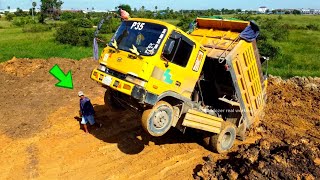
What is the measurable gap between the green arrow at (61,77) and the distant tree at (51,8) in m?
43.2

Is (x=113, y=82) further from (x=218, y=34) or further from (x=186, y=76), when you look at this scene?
(x=218, y=34)

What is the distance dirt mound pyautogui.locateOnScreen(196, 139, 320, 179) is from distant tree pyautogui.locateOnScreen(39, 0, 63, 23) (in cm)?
5442

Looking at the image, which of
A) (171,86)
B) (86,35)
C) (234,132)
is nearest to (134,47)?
(171,86)

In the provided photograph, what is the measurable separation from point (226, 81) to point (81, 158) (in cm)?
407

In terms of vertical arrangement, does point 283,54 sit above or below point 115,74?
below

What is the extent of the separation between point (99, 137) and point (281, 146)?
4770 millimetres

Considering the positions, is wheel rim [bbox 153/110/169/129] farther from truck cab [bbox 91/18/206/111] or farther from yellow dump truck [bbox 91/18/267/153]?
truck cab [bbox 91/18/206/111]

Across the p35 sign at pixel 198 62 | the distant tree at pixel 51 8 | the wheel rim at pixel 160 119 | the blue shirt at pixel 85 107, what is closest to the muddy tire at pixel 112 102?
the blue shirt at pixel 85 107

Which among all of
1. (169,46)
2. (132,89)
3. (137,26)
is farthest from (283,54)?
(132,89)

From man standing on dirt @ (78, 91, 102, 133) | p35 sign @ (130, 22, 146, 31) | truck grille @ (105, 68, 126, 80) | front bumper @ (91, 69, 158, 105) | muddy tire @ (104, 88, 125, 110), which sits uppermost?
p35 sign @ (130, 22, 146, 31)

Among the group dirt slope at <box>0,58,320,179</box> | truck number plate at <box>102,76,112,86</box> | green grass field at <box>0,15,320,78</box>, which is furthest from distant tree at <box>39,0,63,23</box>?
truck number plate at <box>102,76,112,86</box>

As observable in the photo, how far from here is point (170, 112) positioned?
295 inches

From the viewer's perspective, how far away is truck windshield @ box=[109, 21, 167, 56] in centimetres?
720

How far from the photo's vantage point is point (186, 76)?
25.7 ft
